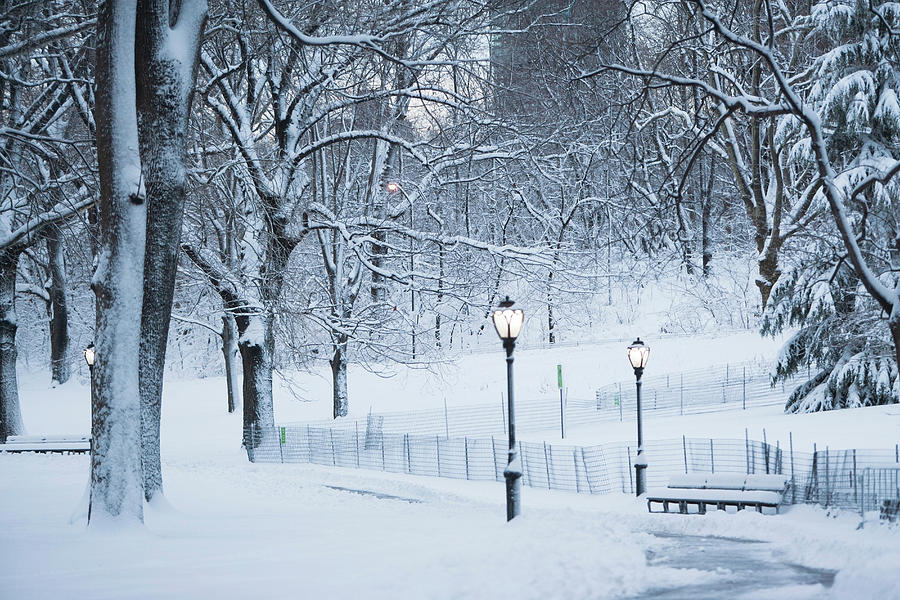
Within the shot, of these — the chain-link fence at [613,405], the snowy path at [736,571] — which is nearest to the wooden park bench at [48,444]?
the chain-link fence at [613,405]

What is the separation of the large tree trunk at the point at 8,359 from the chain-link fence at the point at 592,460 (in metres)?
7.59

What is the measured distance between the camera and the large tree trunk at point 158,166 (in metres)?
11.5

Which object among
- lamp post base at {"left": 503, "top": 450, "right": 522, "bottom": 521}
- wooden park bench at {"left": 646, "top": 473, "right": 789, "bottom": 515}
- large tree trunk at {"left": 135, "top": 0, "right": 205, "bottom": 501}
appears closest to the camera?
large tree trunk at {"left": 135, "top": 0, "right": 205, "bottom": 501}

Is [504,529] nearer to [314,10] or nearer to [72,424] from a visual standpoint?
[314,10]

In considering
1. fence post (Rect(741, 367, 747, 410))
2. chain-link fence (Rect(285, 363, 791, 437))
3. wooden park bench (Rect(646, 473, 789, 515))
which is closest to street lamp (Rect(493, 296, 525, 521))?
wooden park bench (Rect(646, 473, 789, 515))

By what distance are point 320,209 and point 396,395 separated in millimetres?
17337

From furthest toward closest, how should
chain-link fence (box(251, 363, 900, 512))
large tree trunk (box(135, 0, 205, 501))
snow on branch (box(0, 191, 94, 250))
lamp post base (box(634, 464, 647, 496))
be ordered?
lamp post base (box(634, 464, 647, 496)), snow on branch (box(0, 191, 94, 250)), chain-link fence (box(251, 363, 900, 512)), large tree trunk (box(135, 0, 205, 501))

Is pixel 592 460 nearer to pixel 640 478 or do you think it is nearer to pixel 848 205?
pixel 640 478

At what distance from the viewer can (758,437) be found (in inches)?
907

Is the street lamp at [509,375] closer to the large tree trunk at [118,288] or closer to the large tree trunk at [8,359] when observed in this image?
the large tree trunk at [118,288]

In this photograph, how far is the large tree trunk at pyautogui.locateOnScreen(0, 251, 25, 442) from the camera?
26.7 meters

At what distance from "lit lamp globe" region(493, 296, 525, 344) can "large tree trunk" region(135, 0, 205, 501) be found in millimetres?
4910

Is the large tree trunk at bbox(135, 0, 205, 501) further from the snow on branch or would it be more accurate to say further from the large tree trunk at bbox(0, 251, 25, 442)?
the large tree trunk at bbox(0, 251, 25, 442)

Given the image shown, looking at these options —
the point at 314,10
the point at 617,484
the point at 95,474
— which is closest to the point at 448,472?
the point at 617,484
